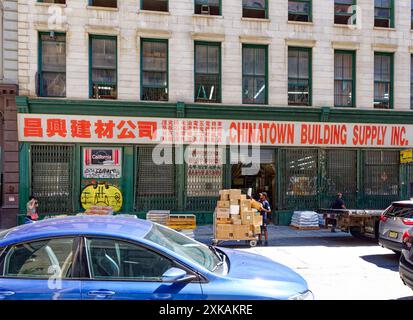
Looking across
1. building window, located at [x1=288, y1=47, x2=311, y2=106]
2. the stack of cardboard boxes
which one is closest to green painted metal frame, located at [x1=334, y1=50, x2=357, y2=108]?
building window, located at [x1=288, y1=47, x2=311, y2=106]

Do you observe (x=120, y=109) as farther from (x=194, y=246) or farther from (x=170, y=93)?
(x=194, y=246)

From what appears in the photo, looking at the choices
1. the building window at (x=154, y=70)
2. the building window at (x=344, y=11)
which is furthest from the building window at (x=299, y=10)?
the building window at (x=154, y=70)

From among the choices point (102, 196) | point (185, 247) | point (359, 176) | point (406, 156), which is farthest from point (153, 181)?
point (406, 156)

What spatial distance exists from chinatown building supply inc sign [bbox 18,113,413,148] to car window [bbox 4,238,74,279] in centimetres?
995

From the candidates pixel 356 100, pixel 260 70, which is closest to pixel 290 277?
pixel 260 70

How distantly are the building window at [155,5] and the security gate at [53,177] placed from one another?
665 centimetres

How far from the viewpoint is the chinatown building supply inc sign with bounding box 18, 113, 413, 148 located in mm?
12711

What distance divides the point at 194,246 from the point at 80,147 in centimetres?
1012

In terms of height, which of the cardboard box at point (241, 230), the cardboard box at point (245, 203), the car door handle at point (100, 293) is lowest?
the cardboard box at point (241, 230)

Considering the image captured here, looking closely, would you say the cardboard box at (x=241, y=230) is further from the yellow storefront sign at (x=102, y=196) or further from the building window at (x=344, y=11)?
the building window at (x=344, y=11)

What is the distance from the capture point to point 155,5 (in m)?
13.8

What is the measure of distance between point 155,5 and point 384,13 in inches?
419

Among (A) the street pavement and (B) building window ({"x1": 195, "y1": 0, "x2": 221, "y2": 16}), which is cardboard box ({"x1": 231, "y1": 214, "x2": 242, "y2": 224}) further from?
(B) building window ({"x1": 195, "y1": 0, "x2": 221, "y2": 16})

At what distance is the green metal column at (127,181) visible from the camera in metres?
13.3
